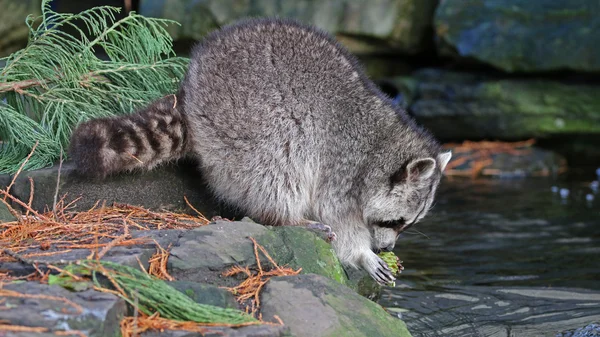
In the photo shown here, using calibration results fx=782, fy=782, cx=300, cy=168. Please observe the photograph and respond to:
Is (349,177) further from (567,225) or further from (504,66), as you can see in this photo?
(504,66)

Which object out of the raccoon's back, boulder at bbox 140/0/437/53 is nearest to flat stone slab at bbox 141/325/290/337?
the raccoon's back

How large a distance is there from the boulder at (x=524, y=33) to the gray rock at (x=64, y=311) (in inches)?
346

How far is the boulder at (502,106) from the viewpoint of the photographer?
10.8 metres

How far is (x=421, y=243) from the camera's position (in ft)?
24.4

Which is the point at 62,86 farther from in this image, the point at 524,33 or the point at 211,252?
the point at 524,33

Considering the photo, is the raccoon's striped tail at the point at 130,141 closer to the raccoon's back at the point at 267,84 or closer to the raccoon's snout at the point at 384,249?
the raccoon's back at the point at 267,84

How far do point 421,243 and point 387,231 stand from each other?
2.43 m

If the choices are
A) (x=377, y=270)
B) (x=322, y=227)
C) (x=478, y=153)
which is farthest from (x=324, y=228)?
(x=478, y=153)

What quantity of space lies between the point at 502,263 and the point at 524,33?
4.98 m

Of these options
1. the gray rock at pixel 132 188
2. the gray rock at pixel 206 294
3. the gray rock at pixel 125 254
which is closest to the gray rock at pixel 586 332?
the gray rock at pixel 132 188

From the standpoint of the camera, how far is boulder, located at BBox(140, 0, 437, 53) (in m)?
11.3

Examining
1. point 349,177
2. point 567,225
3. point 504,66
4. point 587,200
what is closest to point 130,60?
point 349,177

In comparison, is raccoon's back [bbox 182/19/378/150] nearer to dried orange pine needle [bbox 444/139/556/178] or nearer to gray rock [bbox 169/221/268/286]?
gray rock [bbox 169/221/268/286]

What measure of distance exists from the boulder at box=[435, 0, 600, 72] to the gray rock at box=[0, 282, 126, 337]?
28.8 feet
